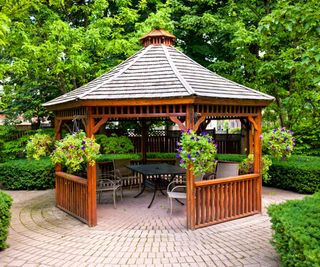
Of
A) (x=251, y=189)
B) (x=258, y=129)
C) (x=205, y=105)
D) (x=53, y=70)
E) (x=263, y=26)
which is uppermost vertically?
(x=53, y=70)

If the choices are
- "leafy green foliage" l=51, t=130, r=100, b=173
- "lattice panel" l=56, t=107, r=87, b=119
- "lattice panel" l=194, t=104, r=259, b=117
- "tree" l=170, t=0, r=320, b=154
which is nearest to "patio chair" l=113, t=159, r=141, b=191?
"lattice panel" l=56, t=107, r=87, b=119

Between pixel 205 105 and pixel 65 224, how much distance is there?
12.6 ft

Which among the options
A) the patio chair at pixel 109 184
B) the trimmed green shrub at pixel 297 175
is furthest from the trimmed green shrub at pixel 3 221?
the trimmed green shrub at pixel 297 175

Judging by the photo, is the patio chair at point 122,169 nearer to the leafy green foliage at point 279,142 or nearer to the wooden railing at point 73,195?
the wooden railing at point 73,195

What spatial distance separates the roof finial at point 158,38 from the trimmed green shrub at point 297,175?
512 centimetres

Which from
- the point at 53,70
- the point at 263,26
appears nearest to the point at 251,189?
the point at 263,26

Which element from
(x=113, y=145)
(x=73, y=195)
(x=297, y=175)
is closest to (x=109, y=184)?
(x=73, y=195)

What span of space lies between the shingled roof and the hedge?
2.54 meters

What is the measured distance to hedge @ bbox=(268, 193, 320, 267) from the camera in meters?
3.12

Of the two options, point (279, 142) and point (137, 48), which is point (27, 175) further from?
point (279, 142)

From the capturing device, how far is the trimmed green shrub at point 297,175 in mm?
8578

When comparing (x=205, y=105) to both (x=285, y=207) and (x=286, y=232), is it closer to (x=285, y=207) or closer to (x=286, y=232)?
(x=285, y=207)

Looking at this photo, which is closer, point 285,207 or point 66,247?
point 285,207

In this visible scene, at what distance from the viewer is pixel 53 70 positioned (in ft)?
32.5
